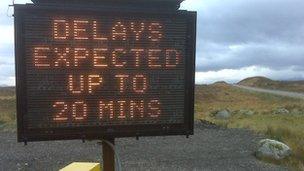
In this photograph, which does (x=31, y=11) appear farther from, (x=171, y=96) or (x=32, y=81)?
(x=171, y=96)

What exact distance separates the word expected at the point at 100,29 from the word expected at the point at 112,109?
0.86 m

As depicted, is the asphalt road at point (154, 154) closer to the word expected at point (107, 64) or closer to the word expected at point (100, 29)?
the word expected at point (107, 64)

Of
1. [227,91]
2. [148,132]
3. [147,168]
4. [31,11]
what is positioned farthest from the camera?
[227,91]

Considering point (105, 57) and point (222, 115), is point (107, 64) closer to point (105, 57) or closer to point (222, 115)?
point (105, 57)

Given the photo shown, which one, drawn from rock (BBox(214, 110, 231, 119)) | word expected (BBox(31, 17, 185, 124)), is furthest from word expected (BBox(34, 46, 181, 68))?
rock (BBox(214, 110, 231, 119))

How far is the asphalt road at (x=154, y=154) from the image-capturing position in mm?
15578

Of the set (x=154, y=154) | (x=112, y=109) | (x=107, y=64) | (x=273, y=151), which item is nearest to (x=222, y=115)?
(x=273, y=151)

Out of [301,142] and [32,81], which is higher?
[32,81]

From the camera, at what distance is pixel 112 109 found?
290 inches

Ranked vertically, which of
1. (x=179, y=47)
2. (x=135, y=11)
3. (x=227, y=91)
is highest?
(x=135, y=11)

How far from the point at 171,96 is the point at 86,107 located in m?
1.22

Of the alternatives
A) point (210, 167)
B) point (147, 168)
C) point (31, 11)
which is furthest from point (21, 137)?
point (210, 167)

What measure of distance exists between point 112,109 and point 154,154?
1053cm

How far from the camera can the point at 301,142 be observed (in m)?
20.1
